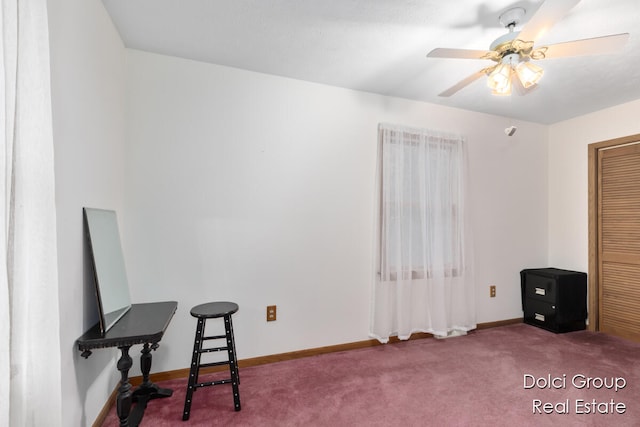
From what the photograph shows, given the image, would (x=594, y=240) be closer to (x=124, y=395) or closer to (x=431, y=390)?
(x=431, y=390)

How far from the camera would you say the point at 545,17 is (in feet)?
4.83

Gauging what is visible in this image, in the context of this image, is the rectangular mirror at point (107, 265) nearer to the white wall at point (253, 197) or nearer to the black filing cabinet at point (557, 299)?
the white wall at point (253, 197)

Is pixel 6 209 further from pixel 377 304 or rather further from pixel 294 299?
pixel 377 304

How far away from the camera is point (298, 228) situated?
2707 mm

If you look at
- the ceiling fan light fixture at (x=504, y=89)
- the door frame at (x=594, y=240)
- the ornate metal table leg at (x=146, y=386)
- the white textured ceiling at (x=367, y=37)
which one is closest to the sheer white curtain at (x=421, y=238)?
the white textured ceiling at (x=367, y=37)

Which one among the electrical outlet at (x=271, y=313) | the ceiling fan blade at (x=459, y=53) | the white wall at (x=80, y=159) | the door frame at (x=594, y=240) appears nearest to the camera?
the white wall at (x=80, y=159)

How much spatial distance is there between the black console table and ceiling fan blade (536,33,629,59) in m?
2.54

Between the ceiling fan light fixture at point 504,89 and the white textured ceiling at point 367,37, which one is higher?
the white textured ceiling at point 367,37

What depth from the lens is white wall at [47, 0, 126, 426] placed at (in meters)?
1.36

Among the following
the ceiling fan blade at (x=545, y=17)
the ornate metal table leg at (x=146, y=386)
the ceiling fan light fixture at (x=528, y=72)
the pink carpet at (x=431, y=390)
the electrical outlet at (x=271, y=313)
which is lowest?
the pink carpet at (x=431, y=390)

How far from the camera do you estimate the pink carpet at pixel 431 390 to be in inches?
74.0

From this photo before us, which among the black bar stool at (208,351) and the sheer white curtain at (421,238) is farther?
the sheer white curtain at (421,238)

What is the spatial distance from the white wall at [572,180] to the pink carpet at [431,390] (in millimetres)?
1088

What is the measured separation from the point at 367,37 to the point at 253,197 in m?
1.42
